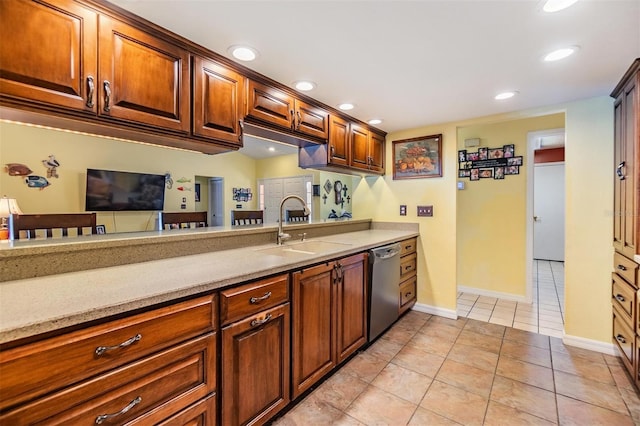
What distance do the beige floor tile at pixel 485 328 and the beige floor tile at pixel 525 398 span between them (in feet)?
2.57

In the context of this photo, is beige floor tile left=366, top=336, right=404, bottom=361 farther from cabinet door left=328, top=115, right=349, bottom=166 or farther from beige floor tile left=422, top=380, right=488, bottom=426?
cabinet door left=328, top=115, right=349, bottom=166

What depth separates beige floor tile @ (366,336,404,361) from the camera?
2.23 metres

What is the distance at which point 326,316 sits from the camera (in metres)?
1.82

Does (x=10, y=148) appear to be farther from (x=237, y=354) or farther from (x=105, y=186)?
(x=237, y=354)

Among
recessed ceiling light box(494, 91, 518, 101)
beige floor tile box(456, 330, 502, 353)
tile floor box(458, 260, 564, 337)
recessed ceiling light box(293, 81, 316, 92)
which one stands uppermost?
recessed ceiling light box(494, 91, 518, 101)

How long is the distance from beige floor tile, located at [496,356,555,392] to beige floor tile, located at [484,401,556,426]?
366 mm

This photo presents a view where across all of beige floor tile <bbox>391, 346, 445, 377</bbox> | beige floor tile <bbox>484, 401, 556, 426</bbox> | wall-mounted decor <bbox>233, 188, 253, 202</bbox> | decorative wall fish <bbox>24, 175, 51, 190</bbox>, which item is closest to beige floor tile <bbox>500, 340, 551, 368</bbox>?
beige floor tile <bbox>391, 346, 445, 377</bbox>

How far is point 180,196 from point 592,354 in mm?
6412

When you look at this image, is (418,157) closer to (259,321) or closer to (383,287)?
(383,287)

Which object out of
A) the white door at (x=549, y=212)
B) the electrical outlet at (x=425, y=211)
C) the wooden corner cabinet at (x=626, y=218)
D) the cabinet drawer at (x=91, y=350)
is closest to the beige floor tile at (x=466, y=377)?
the wooden corner cabinet at (x=626, y=218)

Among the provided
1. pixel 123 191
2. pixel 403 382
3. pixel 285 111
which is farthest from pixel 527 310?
pixel 123 191

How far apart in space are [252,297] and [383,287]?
1455mm

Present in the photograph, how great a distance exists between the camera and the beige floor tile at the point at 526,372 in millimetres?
1875

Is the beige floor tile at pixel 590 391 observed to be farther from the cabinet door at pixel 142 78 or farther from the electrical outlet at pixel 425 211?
the cabinet door at pixel 142 78
